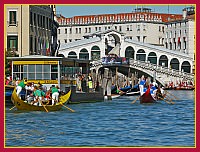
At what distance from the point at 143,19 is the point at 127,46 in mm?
12265

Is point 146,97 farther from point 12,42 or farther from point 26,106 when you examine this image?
point 12,42

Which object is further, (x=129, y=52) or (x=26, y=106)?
(x=129, y=52)

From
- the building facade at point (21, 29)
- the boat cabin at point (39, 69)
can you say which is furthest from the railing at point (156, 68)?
the boat cabin at point (39, 69)

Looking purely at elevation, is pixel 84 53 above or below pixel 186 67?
above

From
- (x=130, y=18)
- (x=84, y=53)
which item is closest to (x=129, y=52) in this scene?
(x=84, y=53)

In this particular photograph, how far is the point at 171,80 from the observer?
50.8 meters

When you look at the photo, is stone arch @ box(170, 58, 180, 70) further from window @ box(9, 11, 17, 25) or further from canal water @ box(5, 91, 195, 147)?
canal water @ box(5, 91, 195, 147)

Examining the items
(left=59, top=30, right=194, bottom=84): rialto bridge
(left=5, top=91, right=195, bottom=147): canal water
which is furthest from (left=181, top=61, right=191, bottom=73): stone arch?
(left=5, top=91, right=195, bottom=147): canal water

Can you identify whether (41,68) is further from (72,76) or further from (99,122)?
(99,122)

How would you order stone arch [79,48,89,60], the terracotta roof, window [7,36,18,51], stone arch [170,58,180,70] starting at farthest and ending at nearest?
the terracotta roof → stone arch [170,58,180,70] → stone arch [79,48,89,60] → window [7,36,18,51]

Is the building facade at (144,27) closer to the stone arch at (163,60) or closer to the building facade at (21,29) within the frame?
the stone arch at (163,60)

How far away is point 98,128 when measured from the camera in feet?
48.4

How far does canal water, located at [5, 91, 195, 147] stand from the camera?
12.1m

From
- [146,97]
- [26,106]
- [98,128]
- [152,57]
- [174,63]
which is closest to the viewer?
[98,128]
